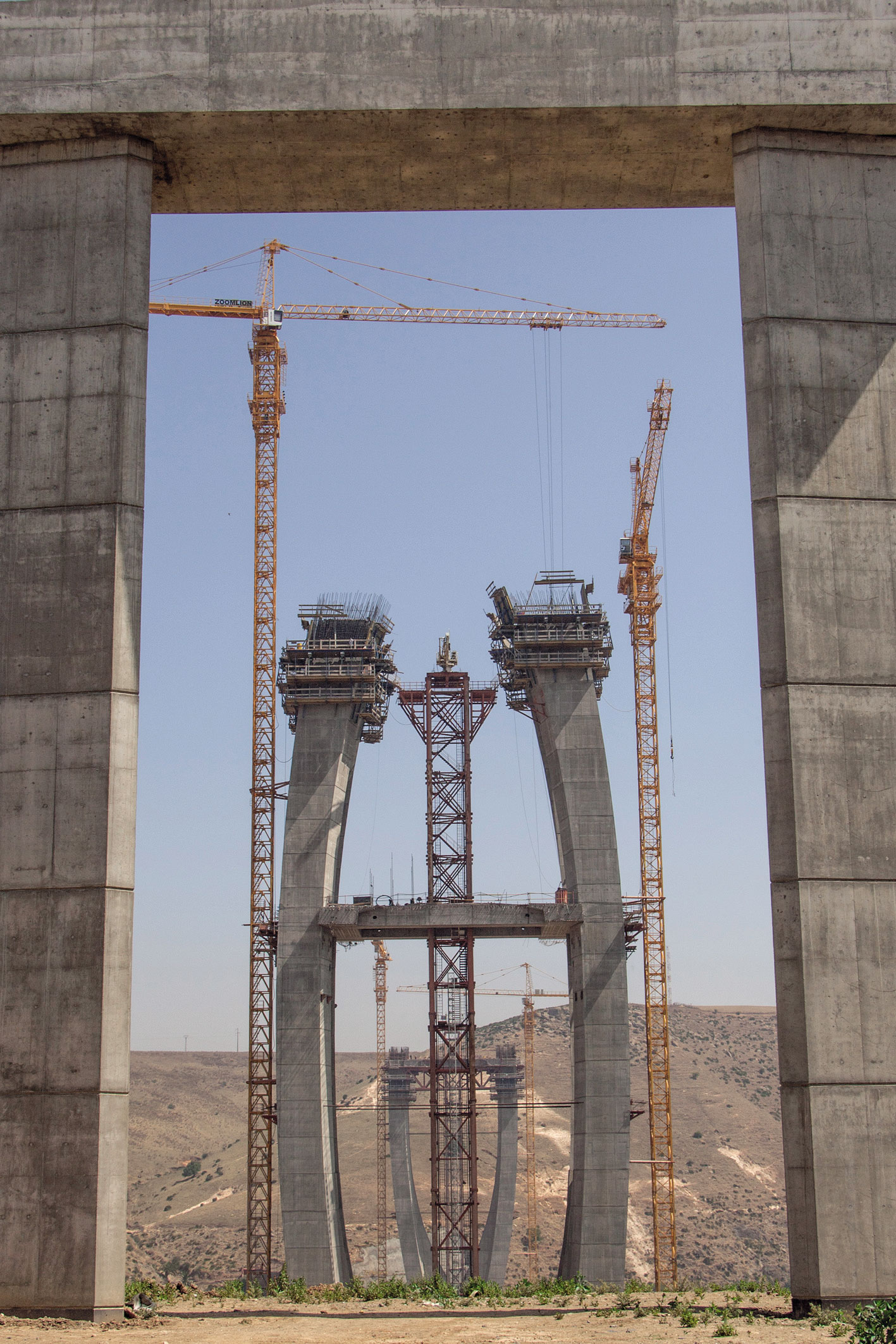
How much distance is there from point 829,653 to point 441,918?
1413 inches

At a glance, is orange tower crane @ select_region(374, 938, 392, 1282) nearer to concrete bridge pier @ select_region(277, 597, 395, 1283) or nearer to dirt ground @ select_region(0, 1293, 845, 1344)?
concrete bridge pier @ select_region(277, 597, 395, 1283)

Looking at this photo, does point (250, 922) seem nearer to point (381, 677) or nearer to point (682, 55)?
point (381, 677)

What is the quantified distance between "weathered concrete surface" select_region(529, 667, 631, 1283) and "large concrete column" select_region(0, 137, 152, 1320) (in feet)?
114

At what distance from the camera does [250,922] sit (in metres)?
60.4

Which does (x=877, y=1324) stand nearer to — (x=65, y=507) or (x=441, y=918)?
(x=65, y=507)

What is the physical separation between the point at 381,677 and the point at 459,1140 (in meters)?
18.5

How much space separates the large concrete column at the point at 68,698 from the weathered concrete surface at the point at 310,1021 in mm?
34110

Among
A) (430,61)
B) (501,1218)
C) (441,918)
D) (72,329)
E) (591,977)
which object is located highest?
(430,61)

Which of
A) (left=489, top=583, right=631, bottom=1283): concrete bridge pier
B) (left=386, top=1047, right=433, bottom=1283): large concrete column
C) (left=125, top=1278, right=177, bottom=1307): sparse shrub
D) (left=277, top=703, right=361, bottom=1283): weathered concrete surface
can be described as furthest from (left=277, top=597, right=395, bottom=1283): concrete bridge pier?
(left=125, top=1278, right=177, bottom=1307): sparse shrub

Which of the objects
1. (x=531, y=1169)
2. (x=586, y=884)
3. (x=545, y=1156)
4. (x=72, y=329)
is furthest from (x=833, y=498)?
(x=545, y=1156)

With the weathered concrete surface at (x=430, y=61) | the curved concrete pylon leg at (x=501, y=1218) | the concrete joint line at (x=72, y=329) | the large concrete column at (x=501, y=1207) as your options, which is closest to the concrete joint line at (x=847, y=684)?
the weathered concrete surface at (x=430, y=61)

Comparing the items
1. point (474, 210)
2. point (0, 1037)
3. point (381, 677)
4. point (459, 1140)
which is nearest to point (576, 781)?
point (381, 677)

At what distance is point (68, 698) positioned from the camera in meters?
17.6

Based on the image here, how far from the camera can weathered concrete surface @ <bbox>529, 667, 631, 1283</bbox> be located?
48.9m
